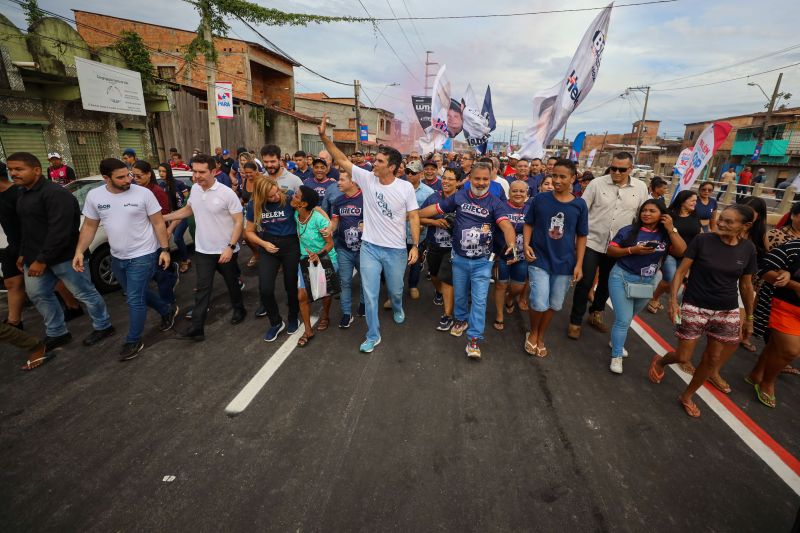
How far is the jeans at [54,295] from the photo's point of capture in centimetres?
390

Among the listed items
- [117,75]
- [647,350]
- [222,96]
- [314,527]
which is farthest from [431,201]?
[117,75]

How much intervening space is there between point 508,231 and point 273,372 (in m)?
2.82

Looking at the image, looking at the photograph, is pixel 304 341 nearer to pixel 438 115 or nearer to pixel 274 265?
pixel 274 265

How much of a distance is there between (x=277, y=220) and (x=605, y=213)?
156 inches

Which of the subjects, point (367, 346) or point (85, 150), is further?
point (85, 150)

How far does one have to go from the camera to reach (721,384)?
3705mm

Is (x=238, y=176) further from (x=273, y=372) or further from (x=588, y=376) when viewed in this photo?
(x=588, y=376)

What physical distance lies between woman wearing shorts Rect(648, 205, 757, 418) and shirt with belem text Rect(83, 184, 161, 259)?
17.5 ft

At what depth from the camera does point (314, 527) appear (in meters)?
2.19

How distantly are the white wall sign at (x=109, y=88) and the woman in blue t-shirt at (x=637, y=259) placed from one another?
15.6 metres

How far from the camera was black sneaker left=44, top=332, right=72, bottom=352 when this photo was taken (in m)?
4.05

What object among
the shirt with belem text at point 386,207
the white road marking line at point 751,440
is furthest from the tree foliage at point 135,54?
the white road marking line at point 751,440

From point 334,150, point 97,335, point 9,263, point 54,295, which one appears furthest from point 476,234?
point 9,263

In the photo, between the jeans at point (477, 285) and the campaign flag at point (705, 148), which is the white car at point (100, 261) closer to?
the jeans at point (477, 285)
